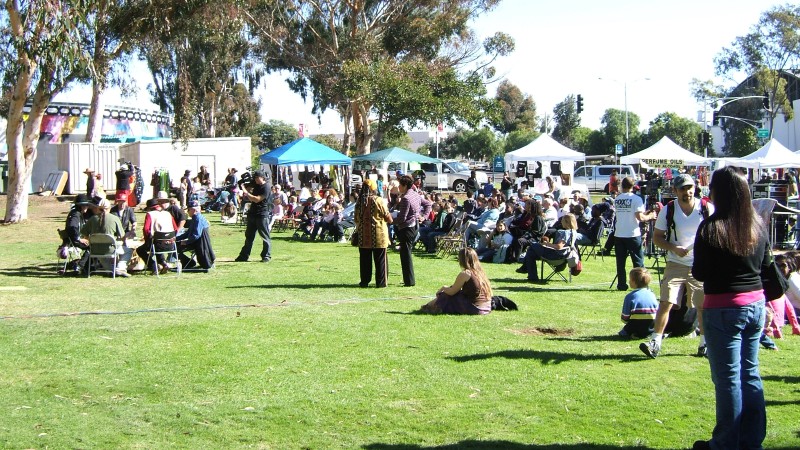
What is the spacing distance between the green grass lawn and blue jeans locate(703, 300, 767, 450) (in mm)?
589

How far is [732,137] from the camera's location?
67.5m

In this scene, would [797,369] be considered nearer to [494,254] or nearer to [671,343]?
[671,343]

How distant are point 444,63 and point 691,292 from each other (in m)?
41.4

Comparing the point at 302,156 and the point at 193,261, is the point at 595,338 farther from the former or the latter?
the point at 302,156

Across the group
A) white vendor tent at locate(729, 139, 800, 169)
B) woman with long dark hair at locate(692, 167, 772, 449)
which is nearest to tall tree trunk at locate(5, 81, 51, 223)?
white vendor tent at locate(729, 139, 800, 169)

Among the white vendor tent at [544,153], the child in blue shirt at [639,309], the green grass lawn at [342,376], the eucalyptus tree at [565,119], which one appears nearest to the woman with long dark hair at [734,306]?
the green grass lawn at [342,376]

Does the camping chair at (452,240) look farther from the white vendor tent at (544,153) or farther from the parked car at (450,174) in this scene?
the parked car at (450,174)

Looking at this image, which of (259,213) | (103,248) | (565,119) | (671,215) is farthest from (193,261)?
(565,119)

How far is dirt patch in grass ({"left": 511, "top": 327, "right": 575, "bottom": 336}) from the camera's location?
8.95m

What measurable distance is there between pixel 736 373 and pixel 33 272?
12.4m

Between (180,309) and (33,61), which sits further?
(33,61)

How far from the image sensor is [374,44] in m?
45.3

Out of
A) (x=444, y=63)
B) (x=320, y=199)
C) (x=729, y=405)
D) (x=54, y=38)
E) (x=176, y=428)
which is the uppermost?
(x=444, y=63)

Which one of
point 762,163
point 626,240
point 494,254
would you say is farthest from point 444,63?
point 626,240
